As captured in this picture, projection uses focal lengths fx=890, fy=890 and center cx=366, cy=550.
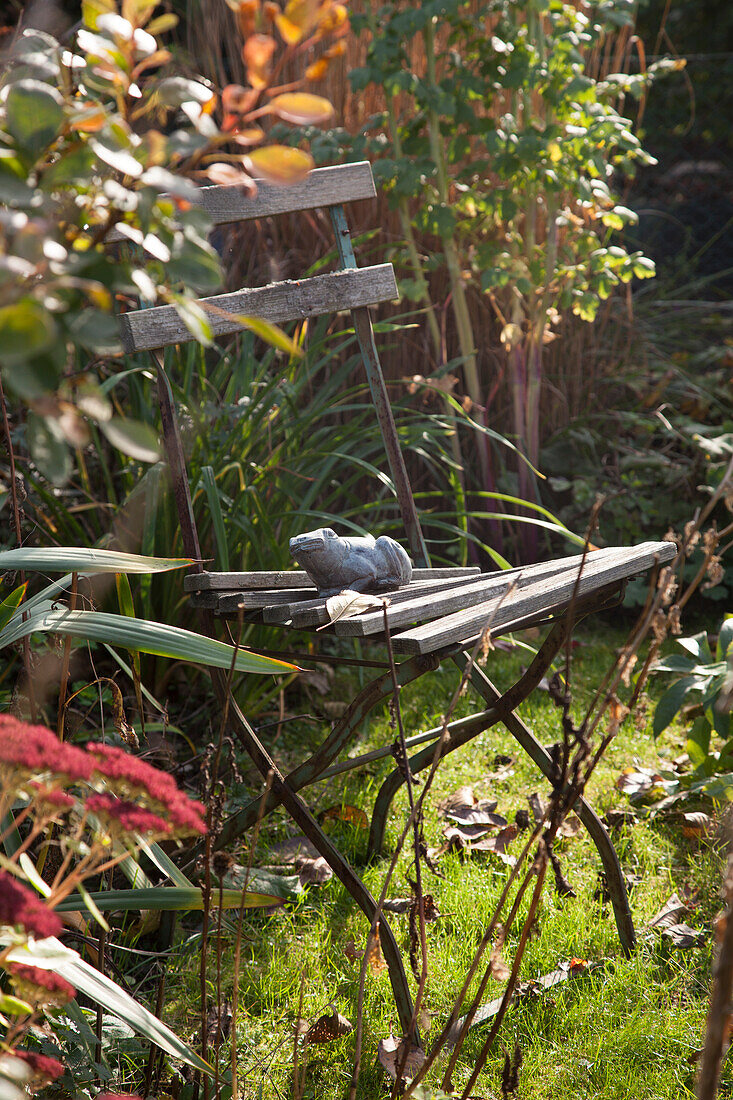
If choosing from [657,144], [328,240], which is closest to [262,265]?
[328,240]

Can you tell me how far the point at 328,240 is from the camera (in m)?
3.61

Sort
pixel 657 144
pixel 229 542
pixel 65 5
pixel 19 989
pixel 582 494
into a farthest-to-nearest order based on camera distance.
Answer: pixel 657 144, pixel 65 5, pixel 582 494, pixel 229 542, pixel 19 989

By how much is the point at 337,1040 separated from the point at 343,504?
7.21ft

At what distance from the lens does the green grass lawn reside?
1471mm

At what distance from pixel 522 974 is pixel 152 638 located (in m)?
1.03

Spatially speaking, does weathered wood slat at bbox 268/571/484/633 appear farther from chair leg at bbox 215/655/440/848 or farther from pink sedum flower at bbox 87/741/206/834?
pink sedum flower at bbox 87/741/206/834

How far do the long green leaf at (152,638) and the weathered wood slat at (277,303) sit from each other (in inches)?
26.6

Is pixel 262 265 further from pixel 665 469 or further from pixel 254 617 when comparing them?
pixel 254 617

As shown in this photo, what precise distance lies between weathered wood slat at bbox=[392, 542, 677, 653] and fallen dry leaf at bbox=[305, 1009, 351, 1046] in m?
0.71

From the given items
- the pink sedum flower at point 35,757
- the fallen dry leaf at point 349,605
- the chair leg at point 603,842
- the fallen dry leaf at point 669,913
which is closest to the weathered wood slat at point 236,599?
the fallen dry leaf at point 349,605

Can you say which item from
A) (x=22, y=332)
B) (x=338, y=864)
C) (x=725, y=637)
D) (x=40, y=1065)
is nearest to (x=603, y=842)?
(x=725, y=637)

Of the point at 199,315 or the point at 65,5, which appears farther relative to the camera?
the point at 65,5

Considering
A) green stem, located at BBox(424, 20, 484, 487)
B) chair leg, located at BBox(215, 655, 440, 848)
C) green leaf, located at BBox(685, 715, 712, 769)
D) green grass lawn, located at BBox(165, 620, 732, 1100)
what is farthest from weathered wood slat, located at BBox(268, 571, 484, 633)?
green stem, located at BBox(424, 20, 484, 487)

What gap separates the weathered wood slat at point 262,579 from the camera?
1.58 m
